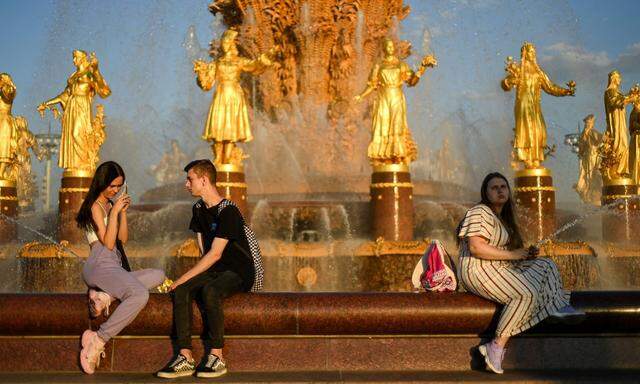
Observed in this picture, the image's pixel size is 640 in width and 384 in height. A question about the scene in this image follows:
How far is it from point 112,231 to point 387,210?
26.8ft

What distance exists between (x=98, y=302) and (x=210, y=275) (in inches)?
32.4

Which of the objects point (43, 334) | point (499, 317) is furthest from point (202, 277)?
point (499, 317)

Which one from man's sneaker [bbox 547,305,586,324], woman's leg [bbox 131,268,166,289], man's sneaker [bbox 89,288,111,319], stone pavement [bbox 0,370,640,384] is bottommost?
stone pavement [bbox 0,370,640,384]

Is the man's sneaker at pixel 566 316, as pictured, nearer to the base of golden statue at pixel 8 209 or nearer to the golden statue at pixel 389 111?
the golden statue at pixel 389 111

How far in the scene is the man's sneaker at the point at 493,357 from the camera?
5301mm

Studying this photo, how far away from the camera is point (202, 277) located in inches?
215

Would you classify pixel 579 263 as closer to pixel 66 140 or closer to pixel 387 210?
pixel 387 210

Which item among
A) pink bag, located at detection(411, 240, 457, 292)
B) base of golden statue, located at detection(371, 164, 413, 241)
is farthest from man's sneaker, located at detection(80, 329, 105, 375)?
base of golden statue, located at detection(371, 164, 413, 241)

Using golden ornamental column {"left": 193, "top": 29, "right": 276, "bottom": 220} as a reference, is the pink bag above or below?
below

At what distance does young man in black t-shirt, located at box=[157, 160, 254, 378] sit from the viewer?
5.22 metres

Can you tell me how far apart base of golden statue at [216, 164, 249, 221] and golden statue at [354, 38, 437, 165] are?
8.05 ft

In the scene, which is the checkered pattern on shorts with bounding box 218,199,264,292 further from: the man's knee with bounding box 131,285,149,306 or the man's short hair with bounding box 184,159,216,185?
the man's knee with bounding box 131,285,149,306

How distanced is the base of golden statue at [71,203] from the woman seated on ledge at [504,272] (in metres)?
9.81

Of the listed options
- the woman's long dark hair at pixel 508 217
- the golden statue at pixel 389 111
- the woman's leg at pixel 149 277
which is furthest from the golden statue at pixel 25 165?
the woman's long dark hair at pixel 508 217
